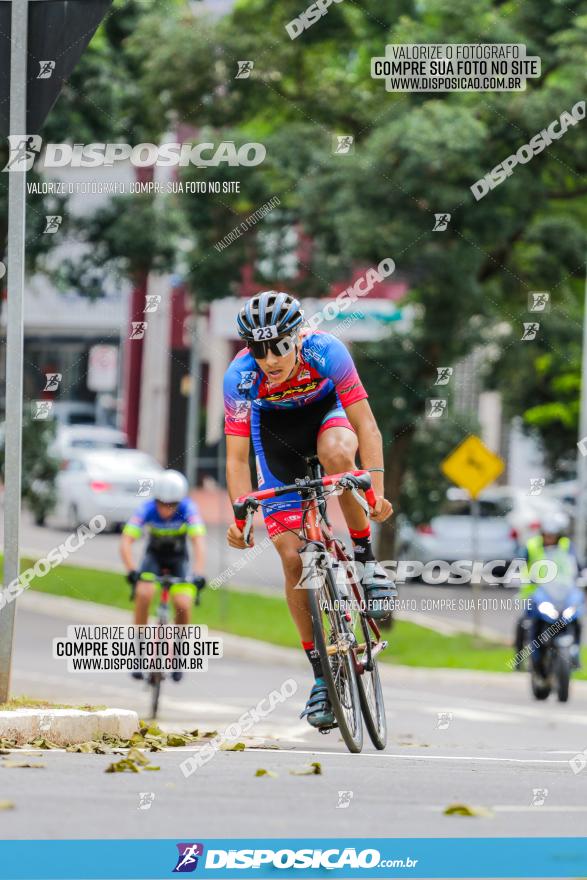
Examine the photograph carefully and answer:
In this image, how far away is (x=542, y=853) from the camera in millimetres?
5867

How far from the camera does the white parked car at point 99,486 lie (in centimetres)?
3142

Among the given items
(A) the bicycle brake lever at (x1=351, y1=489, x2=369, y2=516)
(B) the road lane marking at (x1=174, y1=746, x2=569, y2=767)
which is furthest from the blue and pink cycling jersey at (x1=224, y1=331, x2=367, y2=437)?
(B) the road lane marking at (x1=174, y1=746, x2=569, y2=767)

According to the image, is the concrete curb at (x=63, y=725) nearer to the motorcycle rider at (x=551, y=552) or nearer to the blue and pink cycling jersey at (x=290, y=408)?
the blue and pink cycling jersey at (x=290, y=408)

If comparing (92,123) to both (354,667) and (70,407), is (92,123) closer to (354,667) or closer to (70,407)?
(354,667)

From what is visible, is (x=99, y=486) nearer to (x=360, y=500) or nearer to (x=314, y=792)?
(x=360, y=500)

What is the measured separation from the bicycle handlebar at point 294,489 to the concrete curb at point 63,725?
153 centimetres

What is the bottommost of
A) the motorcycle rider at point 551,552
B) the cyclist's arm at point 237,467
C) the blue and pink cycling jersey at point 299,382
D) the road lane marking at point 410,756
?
the road lane marking at point 410,756

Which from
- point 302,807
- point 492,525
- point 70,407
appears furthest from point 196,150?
point 70,407

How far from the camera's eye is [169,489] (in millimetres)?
13570

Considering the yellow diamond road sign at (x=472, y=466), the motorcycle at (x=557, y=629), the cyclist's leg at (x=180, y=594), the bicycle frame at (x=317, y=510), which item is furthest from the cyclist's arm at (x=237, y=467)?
the yellow diamond road sign at (x=472, y=466)

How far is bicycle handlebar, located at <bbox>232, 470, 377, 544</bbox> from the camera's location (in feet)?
26.7

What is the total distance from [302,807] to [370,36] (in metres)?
16.8

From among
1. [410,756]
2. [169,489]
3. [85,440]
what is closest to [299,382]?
[410,756]

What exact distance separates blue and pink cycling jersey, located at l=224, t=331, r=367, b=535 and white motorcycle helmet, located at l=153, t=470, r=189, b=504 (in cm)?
476
